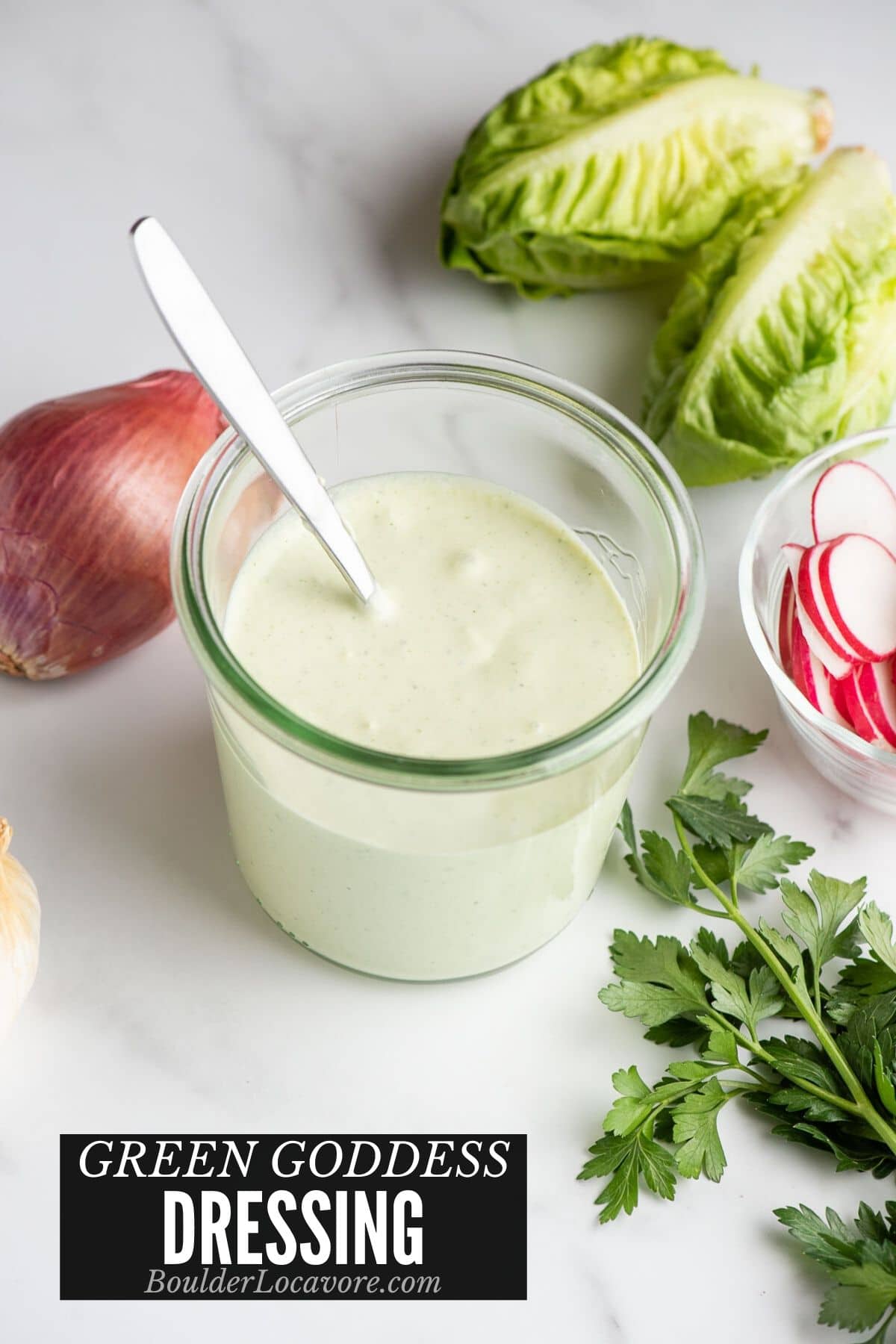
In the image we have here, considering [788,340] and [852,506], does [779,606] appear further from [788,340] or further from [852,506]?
[788,340]

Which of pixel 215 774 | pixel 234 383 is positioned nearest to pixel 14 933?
pixel 215 774

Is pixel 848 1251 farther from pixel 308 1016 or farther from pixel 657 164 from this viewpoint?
pixel 657 164

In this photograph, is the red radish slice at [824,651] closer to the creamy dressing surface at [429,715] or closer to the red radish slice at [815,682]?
the red radish slice at [815,682]

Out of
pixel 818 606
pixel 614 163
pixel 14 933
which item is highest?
pixel 614 163

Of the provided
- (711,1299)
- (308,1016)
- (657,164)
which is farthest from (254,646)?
(657,164)

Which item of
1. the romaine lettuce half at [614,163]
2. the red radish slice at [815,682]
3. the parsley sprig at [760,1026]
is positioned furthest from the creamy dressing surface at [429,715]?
the romaine lettuce half at [614,163]

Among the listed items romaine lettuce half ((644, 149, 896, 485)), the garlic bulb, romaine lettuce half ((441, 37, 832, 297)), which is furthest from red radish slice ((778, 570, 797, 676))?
the garlic bulb

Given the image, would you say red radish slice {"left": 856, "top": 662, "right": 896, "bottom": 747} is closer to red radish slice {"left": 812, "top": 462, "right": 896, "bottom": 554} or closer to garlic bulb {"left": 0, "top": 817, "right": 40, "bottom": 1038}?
red radish slice {"left": 812, "top": 462, "right": 896, "bottom": 554}
